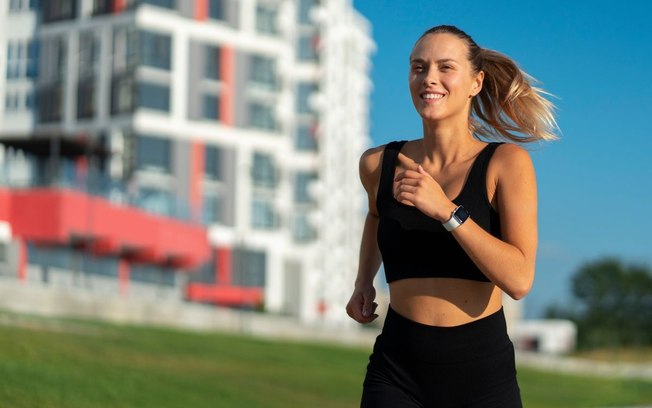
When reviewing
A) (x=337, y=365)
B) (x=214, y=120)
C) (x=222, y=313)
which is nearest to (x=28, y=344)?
(x=337, y=365)

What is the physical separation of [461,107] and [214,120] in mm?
71515

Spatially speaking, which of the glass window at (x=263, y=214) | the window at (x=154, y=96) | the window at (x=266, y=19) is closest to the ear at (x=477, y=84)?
the window at (x=154, y=96)

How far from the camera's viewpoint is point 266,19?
255 feet

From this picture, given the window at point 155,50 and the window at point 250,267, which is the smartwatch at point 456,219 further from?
the window at point 250,267

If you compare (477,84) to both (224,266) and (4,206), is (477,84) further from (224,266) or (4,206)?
(224,266)

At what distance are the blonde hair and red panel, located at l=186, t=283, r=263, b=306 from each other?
215 feet

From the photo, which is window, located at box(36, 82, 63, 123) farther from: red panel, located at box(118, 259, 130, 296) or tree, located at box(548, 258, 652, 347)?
tree, located at box(548, 258, 652, 347)

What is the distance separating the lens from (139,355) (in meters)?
21.9

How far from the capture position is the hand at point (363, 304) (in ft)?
16.1

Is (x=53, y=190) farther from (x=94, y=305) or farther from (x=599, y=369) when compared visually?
(x=599, y=369)

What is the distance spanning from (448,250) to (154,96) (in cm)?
6903

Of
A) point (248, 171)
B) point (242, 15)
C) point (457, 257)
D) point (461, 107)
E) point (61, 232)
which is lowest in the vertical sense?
point (457, 257)

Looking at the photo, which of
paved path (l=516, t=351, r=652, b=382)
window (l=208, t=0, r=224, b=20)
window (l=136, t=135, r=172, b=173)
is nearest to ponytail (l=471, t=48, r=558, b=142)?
paved path (l=516, t=351, r=652, b=382)

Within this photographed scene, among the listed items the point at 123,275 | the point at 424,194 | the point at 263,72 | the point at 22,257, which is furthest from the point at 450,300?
the point at 263,72
